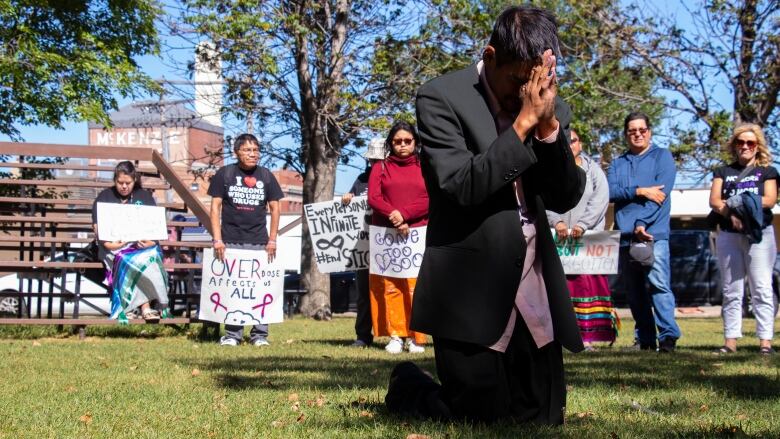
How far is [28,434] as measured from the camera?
180 inches

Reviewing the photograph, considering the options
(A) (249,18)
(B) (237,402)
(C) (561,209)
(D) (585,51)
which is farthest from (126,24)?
(C) (561,209)

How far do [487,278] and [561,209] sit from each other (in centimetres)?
46

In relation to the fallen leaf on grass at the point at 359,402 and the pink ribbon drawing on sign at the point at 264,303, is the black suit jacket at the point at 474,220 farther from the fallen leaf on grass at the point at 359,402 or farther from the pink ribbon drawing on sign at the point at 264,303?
the pink ribbon drawing on sign at the point at 264,303

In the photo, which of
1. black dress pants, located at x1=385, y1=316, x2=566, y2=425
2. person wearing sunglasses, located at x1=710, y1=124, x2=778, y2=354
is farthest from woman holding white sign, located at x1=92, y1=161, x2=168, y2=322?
black dress pants, located at x1=385, y1=316, x2=566, y2=425

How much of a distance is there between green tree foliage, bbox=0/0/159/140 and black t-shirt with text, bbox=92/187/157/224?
8.00 meters

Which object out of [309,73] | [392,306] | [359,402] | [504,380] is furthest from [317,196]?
[504,380]

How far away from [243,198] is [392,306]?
219 centimetres

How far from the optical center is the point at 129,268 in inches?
440

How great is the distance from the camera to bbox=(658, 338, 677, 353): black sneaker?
9258mm

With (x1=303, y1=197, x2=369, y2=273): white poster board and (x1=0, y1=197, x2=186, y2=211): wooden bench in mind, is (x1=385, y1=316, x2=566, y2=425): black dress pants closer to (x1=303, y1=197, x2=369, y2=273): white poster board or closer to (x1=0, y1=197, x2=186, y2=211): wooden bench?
(x1=303, y1=197, x2=369, y2=273): white poster board

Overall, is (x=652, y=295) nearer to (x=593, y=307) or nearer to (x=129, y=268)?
(x=593, y=307)

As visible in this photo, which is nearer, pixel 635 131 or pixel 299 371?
pixel 299 371

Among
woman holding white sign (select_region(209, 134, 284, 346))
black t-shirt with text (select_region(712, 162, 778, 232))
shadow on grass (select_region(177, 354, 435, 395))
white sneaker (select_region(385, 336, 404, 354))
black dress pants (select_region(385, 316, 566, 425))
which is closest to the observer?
black dress pants (select_region(385, 316, 566, 425))

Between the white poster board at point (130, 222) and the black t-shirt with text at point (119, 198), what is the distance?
0.12 m
